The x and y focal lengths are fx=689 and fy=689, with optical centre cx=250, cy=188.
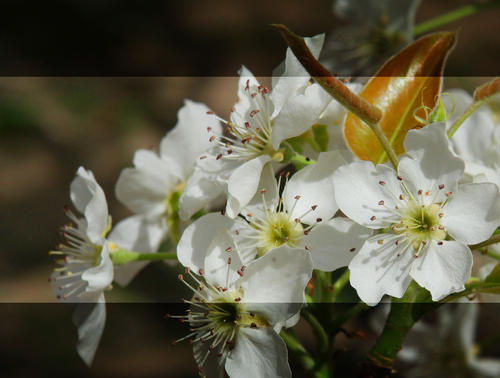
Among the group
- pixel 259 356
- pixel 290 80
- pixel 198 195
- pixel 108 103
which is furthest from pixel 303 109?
pixel 108 103

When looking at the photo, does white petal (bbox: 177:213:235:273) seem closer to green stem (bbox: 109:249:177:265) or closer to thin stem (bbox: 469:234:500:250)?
green stem (bbox: 109:249:177:265)

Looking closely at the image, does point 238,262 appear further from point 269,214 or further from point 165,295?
point 165,295

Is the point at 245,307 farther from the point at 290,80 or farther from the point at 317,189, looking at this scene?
the point at 290,80

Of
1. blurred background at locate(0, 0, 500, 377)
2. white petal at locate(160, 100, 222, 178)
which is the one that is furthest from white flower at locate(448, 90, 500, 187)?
blurred background at locate(0, 0, 500, 377)

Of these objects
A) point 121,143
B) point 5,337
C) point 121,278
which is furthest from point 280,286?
point 121,143

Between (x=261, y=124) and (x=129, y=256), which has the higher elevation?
(x=261, y=124)
